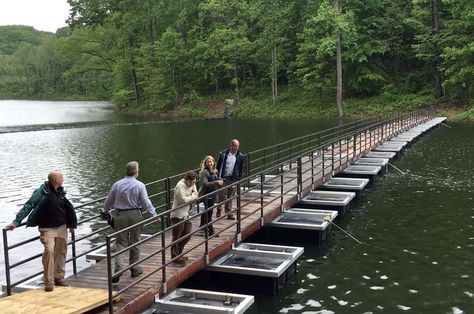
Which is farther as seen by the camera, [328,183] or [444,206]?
[328,183]

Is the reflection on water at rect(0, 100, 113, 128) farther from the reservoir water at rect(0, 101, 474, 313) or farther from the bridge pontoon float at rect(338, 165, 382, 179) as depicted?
the bridge pontoon float at rect(338, 165, 382, 179)

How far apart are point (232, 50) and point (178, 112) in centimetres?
1405

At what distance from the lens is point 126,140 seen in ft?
136

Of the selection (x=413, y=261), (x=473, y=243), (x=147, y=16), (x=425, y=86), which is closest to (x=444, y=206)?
(x=473, y=243)

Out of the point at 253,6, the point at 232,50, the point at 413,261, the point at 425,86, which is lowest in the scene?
the point at 413,261

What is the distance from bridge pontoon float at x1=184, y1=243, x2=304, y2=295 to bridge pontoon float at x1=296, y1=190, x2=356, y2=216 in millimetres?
5126

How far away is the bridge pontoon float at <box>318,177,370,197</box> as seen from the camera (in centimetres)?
1914

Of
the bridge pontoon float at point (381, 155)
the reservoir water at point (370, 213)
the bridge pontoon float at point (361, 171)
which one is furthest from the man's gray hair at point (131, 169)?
the bridge pontoon float at point (381, 155)

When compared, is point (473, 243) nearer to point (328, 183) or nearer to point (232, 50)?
point (328, 183)

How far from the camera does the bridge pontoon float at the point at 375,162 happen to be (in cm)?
2428

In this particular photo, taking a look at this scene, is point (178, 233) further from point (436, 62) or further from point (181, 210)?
point (436, 62)

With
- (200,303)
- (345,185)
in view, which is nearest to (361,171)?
(345,185)

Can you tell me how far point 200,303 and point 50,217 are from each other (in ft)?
9.91

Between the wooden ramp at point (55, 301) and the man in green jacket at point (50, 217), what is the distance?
25 centimetres
